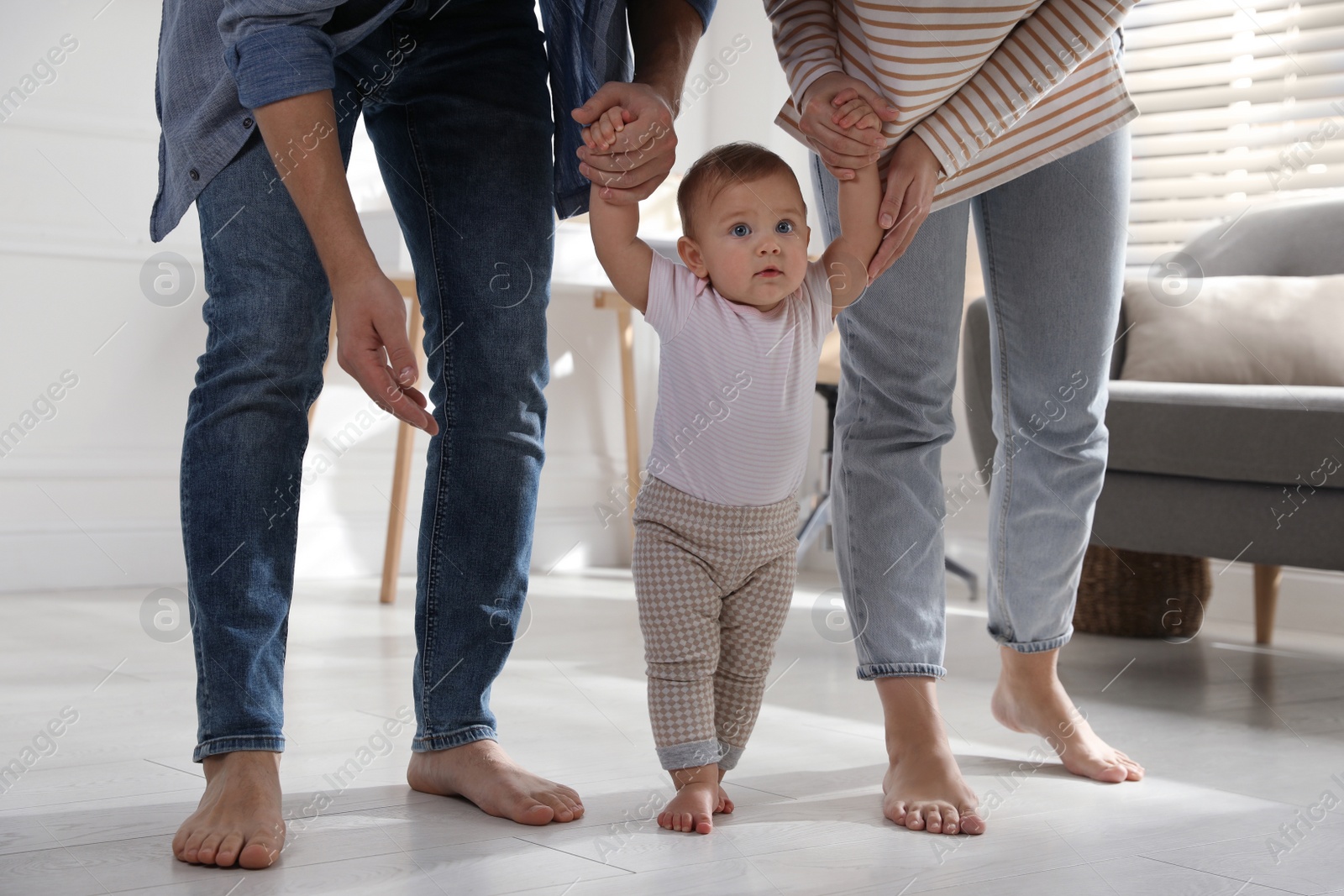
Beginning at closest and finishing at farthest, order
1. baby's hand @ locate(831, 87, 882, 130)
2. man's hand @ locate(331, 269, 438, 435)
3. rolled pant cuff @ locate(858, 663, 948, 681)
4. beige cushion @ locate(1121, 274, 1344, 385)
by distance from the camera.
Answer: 1. man's hand @ locate(331, 269, 438, 435)
2. baby's hand @ locate(831, 87, 882, 130)
3. rolled pant cuff @ locate(858, 663, 948, 681)
4. beige cushion @ locate(1121, 274, 1344, 385)

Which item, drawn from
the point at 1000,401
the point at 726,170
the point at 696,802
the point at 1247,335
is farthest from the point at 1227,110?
the point at 696,802

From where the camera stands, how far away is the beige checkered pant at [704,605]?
970 mm

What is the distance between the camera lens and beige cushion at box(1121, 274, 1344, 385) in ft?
6.46

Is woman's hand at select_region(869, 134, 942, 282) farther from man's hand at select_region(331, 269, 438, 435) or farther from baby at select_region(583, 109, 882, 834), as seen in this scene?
man's hand at select_region(331, 269, 438, 435)

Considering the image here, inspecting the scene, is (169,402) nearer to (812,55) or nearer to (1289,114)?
(812,55)

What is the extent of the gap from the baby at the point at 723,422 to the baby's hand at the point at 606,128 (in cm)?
6

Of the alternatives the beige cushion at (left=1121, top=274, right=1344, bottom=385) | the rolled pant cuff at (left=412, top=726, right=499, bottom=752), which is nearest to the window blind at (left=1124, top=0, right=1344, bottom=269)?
the beige cushion at (left=1121, top=274, right=1344, bottom=385)

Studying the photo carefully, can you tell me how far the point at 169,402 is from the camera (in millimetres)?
2488

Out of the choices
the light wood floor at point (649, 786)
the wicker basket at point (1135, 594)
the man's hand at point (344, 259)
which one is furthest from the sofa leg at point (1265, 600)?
the man's hand at point (344, 259)

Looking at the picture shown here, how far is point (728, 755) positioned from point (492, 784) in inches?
7.8

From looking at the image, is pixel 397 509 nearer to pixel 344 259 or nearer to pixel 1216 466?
pixel 1216 466

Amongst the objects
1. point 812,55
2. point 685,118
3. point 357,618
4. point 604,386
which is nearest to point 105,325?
point 357,618

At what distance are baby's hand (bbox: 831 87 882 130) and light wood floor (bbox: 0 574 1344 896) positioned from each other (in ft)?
1.77

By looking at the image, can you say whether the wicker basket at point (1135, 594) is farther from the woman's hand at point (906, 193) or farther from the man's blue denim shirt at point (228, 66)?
the man's blue denim shirt at point (228, 66)
